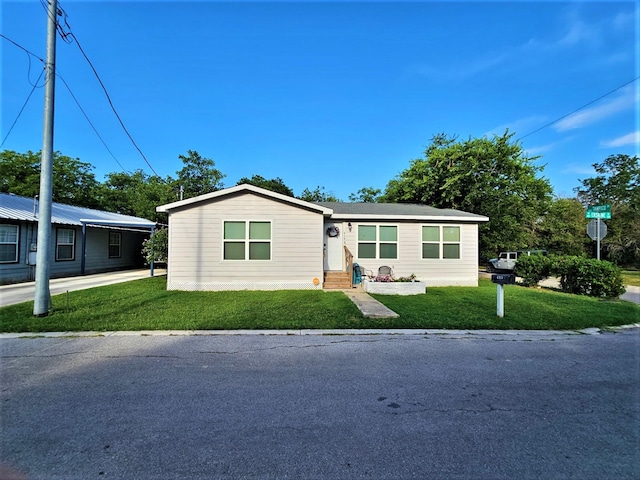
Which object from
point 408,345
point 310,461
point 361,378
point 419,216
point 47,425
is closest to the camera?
point 310,461

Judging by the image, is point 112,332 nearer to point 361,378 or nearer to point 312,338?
point 312,338

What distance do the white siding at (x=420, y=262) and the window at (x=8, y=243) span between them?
11976 mm

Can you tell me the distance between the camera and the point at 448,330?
19.1ft

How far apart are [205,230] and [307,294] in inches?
156

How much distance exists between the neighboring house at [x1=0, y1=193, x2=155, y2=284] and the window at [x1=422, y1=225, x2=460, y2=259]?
1160 centimetres

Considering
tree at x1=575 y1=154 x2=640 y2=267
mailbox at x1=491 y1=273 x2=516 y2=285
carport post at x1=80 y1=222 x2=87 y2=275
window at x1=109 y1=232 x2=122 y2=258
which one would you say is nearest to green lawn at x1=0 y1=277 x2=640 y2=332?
mailbox at x1=491 y1=273 x2=516 y2=285

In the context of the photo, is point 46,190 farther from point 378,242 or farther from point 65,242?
point 378,242

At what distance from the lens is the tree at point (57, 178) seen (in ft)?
86.2

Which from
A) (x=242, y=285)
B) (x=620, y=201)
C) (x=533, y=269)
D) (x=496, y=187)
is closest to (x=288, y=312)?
(x=242, y=285)

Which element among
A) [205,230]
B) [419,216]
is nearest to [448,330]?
[419,216]

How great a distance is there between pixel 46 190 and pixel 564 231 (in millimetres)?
30880

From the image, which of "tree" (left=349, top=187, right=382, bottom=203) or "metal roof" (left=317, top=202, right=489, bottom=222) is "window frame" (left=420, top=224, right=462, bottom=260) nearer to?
"metal roof" (left=317, top=202, right=489, bottom=222)

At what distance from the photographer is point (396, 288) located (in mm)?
9719

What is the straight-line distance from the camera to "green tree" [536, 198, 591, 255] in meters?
24.6
